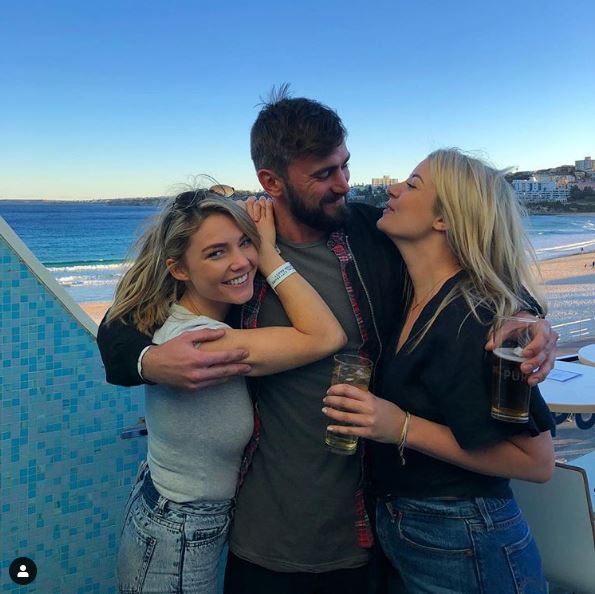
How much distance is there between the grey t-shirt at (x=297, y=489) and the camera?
1547 millimetres

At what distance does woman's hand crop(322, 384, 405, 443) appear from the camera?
4.14 feet

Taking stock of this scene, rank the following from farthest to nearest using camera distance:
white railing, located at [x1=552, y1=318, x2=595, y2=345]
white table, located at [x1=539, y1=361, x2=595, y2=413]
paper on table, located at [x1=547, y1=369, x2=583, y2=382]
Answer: white railing, located at [x1=552, y1=318, x2=595, y2=345], paper on table, located at [x1=547, y1=369, x2=583, y2=382], white table, located at [x1=539, y1=361, x2=595, y2=413]

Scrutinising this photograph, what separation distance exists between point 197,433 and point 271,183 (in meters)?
0.76

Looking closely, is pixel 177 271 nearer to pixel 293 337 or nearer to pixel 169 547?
pixel 293 337

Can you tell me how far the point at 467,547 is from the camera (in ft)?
4.40

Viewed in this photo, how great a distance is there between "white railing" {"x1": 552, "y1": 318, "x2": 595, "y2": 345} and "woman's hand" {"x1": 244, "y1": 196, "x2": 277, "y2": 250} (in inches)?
446

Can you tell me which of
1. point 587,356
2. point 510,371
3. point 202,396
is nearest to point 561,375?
point 587,356

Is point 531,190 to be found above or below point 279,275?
above

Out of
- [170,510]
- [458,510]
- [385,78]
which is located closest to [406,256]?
[458,510]

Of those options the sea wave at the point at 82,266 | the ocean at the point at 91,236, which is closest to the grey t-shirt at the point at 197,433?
the ocean at the point at 91,236

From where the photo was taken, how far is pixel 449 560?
1357mm

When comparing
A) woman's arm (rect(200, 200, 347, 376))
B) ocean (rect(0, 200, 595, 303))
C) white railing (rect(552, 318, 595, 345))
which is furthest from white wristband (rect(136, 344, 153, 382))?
ocean (rect(0, 200, 595, 303))

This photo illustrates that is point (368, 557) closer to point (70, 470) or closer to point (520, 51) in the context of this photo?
point (70, 470)

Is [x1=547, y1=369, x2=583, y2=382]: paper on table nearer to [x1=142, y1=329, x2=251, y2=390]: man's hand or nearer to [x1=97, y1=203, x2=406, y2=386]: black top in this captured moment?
[x1=97, y1=203, x2=406, y2=386]: black top
